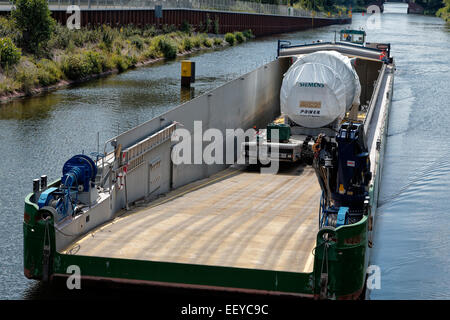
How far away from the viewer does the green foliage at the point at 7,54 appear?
145 ft

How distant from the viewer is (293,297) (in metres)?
12.8

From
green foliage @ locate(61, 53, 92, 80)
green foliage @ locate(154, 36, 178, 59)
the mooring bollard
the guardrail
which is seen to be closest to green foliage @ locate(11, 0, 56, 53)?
green foliage @ locate(61, 53, 92, 80)

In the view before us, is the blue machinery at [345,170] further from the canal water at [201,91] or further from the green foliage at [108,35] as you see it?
the green foliage at [108,35]

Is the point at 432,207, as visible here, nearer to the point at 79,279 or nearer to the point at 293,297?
the point at 293,297

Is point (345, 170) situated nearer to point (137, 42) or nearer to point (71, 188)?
point (71, 188)

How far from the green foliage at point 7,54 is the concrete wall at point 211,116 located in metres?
18.0

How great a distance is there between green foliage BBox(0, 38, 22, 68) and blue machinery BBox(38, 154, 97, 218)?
30914mm

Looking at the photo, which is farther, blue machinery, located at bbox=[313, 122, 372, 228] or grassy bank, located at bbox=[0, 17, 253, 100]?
grassy bank, located at bbox=[0, 17, 253, 100]

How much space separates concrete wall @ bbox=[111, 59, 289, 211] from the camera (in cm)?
1810

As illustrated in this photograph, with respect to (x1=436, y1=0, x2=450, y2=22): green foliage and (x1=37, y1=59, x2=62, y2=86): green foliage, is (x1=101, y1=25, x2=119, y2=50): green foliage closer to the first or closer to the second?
(x1=37, y1=59, x2=62, y2=86): green foliage

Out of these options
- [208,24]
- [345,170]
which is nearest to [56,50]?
[208,24]

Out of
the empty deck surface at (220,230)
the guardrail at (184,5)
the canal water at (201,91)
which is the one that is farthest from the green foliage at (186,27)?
the empty deck surface at (220,230)
